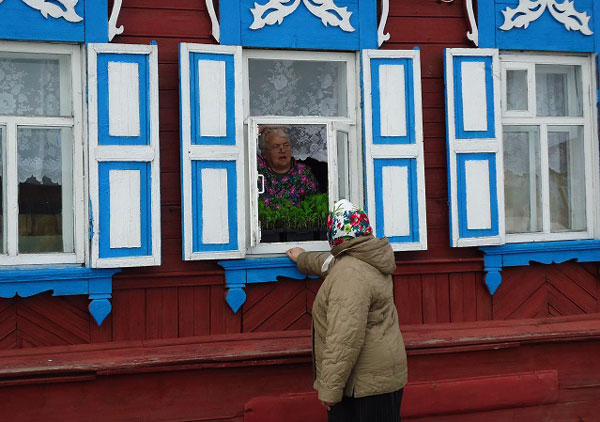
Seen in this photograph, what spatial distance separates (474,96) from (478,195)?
65cm

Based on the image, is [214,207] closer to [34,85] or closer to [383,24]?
[34,85]

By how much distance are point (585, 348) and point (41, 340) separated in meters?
3.53

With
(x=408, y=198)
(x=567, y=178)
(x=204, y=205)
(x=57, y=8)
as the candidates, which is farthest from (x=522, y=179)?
(x=57, y=8)

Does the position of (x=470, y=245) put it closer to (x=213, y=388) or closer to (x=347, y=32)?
(x=347, y=32)

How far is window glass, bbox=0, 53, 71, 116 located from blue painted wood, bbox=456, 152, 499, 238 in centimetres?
249

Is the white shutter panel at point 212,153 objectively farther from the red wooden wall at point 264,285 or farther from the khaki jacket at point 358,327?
the khaki jacket at point 358,327

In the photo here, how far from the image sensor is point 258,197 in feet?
14.1

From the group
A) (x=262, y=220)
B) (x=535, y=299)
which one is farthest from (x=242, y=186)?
(x=535, y=299)

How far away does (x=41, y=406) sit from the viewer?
12.4ft

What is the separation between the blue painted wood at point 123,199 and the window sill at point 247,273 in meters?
0.48

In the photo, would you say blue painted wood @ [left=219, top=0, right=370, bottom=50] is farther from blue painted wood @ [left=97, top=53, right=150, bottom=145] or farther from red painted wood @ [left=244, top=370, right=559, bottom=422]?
red painted wood @ [left=244, top=370, right=559, bottom=422]

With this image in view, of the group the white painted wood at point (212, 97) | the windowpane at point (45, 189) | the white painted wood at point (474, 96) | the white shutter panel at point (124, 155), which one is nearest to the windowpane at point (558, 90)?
the white painted wood at point (474, 96)

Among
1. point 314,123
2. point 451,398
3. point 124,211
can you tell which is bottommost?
point 451,398

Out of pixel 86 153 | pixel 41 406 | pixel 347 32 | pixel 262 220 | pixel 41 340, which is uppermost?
pixel 347 32
